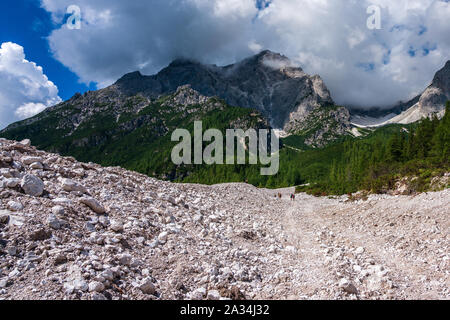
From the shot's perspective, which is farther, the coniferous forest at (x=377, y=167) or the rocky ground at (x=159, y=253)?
the coniferous forest at (x=377, y=167)

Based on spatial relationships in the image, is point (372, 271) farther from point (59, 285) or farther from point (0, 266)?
point (0, 266)

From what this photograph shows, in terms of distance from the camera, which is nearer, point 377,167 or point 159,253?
point 159,253

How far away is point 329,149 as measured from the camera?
613 feet

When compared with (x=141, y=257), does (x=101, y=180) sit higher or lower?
higher

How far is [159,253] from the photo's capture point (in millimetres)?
7750

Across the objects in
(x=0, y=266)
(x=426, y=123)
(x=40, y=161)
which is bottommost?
(x=0, y=266)

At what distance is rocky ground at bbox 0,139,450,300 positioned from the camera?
5.46 m

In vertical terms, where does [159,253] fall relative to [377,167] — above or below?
below

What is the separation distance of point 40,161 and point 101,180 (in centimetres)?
270

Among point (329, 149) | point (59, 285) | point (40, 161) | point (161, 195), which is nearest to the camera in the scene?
point (59, 285)

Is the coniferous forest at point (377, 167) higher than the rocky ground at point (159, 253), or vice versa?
the coniferous forest at point (377, 167)

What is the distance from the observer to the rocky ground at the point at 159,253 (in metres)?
5.46
